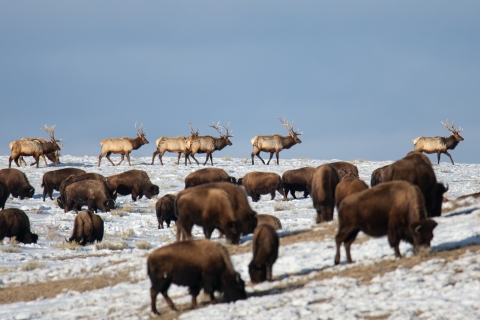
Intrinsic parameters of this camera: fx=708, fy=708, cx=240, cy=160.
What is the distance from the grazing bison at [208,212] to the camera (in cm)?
1270

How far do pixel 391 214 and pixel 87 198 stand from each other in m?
17.5

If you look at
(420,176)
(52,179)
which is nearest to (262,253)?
(420,176)

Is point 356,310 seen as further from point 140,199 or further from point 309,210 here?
point 140,199

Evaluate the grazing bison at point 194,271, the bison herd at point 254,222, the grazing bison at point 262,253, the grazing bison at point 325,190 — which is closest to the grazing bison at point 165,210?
the bison herd at point 254,222

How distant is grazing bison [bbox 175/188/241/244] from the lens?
41.7 ft

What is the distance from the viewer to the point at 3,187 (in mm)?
25484

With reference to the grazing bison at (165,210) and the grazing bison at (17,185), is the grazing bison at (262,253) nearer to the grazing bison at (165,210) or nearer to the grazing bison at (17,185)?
the grazing bison at (165,210)

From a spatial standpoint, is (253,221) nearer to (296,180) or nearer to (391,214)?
(391,214)

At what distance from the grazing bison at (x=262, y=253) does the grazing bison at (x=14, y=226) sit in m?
10.5

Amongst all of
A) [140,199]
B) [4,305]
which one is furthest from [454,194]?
[4,305]

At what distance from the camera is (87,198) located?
2627 centimetres

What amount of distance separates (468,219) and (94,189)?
1662cm

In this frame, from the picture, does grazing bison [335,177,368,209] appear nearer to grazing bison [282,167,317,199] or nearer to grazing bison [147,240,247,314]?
grazing bison [147,240,247,314]

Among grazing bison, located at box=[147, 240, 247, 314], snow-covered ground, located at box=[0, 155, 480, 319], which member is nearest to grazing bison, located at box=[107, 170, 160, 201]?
snow-covered ground, located at box=[0, 155, 480, 319]
